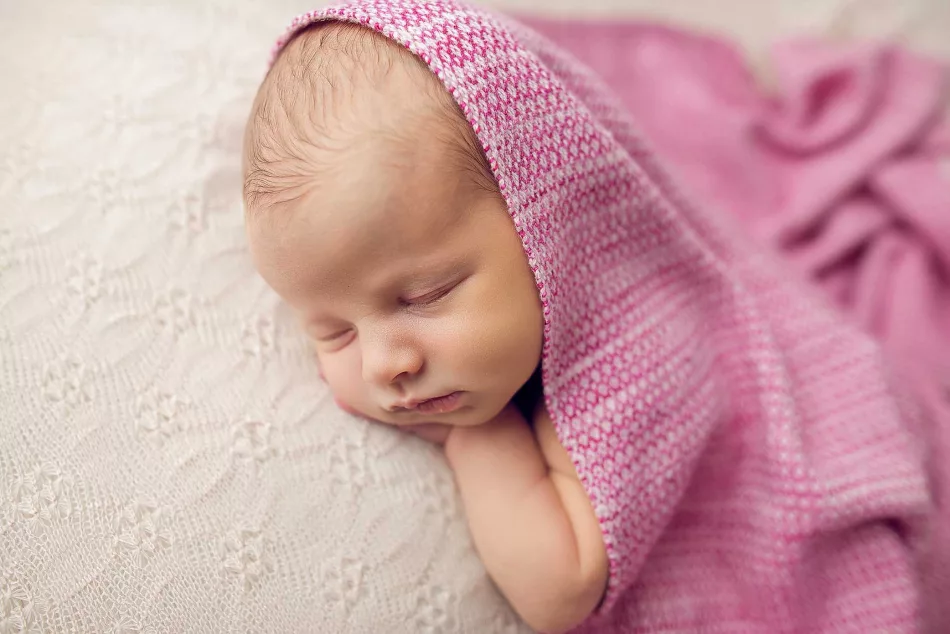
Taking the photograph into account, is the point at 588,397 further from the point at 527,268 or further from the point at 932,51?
the point at 932,51

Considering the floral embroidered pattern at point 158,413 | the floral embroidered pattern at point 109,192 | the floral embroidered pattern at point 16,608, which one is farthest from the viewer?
the floral embroidered pattern at point 109,192

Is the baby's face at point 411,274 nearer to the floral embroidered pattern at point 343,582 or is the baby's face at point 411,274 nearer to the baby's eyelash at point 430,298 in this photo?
the baby's eyelash at point 430,298

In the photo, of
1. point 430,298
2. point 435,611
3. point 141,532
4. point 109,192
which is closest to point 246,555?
point 141,532

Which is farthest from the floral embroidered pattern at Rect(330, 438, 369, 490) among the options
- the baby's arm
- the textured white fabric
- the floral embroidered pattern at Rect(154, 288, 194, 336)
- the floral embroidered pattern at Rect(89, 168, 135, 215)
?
the floral embroidered pattern at Rect(89, 168, 135, 215)

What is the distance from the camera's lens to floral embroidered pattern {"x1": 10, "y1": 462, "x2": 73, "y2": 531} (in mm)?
673

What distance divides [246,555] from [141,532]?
100 millimetres

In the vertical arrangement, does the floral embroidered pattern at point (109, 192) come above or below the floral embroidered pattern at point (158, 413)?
above

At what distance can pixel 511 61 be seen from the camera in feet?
2.46

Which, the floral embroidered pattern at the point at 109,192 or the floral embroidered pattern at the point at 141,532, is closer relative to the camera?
the floral embroidered pattern at the point at 141,532

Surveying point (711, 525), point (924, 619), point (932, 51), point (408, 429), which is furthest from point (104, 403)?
point (932, 51)

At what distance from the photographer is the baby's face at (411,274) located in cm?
67

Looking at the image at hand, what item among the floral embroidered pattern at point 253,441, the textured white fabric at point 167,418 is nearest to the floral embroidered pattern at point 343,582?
the textured white fabric at point 167,418

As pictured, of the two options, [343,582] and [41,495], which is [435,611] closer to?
[343,582]

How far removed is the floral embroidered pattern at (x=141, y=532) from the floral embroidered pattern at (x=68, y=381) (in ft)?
0.40
